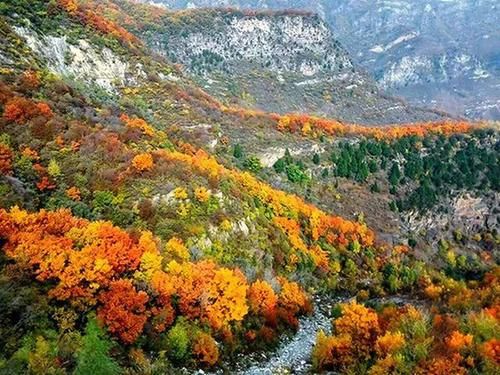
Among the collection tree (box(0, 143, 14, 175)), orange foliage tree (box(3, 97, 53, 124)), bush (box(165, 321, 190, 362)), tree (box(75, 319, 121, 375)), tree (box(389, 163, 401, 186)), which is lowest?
tree (box(389, 163, 401, 186))

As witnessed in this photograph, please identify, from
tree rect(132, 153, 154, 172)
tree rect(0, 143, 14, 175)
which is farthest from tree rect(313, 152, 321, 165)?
tree rect(0, 143, 14, 175)

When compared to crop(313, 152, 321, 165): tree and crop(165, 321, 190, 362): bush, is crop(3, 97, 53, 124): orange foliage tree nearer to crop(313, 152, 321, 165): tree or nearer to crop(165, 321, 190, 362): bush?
crop(165, 321, 190, 362): bush

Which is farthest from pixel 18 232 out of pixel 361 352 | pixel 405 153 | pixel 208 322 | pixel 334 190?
pixel 405 153

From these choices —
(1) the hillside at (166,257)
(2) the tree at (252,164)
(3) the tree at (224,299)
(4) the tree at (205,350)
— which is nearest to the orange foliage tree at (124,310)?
(1) the hillside at (166,257)

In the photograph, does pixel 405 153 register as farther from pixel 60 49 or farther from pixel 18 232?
pixel 18 232

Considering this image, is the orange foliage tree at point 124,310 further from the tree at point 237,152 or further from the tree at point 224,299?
the tree at point 237,152

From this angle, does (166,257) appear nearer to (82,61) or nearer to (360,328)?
(360,328)

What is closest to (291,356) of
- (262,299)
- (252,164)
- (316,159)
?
(262,299)
